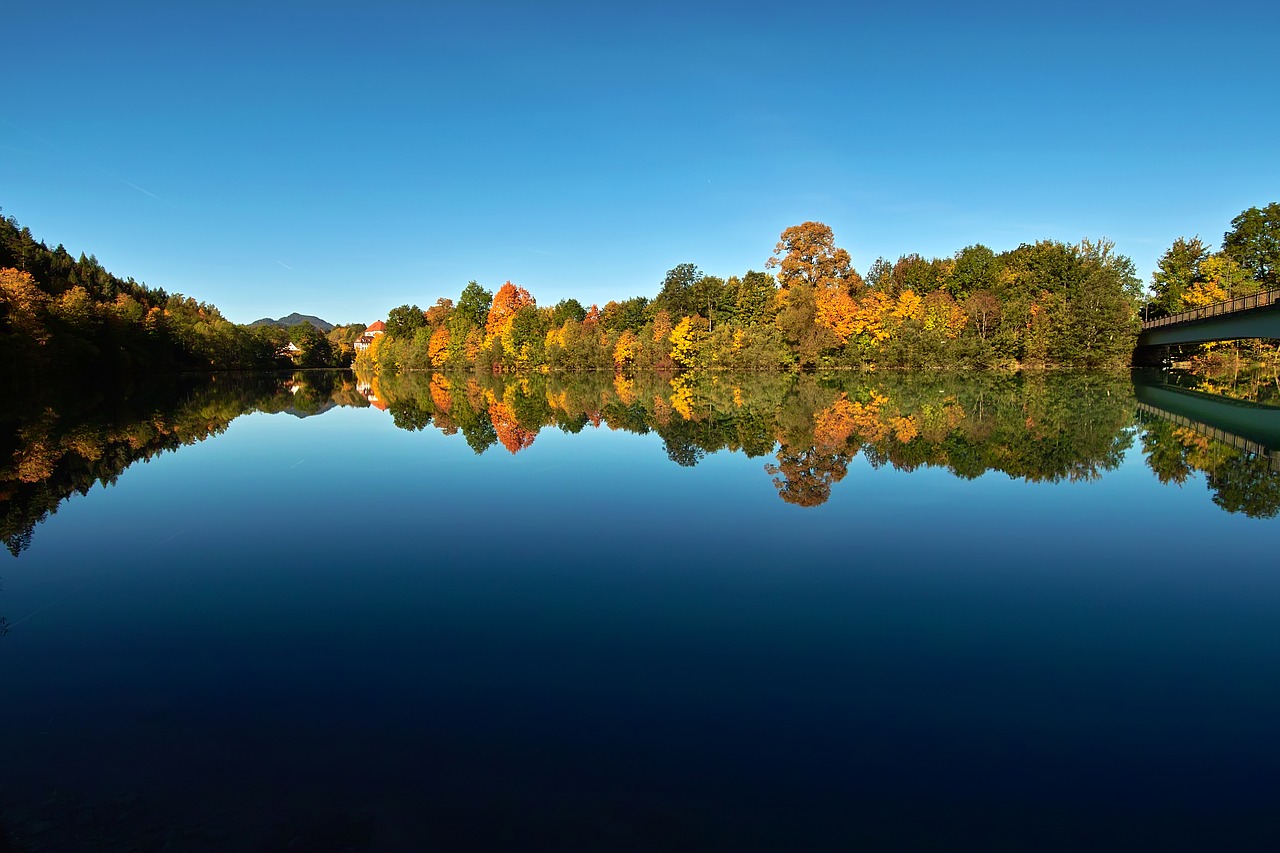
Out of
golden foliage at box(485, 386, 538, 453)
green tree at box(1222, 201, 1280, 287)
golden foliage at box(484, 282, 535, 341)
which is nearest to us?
golden foliage at box(485, 386, 538, 453)

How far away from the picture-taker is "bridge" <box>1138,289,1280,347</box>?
31125 mm

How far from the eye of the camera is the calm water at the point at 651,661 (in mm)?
3701

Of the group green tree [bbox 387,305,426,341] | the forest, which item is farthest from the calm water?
green tree [bbox 387,305,426,341]

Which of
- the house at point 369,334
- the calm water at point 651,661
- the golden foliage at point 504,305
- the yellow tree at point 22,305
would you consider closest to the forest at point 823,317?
the yellow tree at point 22,305

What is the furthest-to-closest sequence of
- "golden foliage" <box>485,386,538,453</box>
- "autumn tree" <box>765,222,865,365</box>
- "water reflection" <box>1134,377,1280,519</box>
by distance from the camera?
"autumn tree" <box>765,222,865,365</box>
"golden foliage" <box>485,386,538,453</box>
"water reflection" <box>1134,377,1280,519</box>

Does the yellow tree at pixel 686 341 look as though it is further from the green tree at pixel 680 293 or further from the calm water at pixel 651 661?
the calm water at pixel 651 661

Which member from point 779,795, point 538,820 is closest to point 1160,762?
point 779,795

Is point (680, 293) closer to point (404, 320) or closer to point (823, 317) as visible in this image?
point (823, 317)

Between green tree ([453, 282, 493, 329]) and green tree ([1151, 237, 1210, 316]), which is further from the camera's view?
green tree ([453, 282, 493, 329])

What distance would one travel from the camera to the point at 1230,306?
3450 cm

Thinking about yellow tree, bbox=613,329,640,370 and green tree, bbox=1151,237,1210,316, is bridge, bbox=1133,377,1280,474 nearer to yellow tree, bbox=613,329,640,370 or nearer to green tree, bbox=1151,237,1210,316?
green tree, bbox=1151,237,1210,316

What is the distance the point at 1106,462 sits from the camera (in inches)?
560

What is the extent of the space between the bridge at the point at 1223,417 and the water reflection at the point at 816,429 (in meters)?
0.07

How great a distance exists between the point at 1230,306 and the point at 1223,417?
1829 cm
